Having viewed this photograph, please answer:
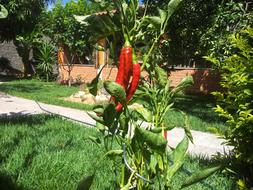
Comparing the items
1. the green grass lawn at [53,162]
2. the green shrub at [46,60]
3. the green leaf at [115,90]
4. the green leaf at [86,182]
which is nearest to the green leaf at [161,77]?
the green leaf at [115,90]

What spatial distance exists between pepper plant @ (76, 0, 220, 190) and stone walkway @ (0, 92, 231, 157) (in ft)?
9.51

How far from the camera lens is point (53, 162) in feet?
14.7

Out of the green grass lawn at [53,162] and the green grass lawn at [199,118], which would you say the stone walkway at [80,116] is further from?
the green grass lawn at [53,162]

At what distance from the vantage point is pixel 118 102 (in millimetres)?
1488

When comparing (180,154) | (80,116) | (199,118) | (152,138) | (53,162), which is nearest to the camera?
(152,138)

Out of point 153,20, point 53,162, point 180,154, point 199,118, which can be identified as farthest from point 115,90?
point 199,118

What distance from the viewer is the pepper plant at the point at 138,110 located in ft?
4.53

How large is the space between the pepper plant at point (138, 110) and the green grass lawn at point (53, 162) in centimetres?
119

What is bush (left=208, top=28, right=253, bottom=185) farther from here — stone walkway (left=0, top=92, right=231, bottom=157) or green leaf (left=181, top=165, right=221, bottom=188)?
green leaf (left=181, top=165, right=221, bottom=188)

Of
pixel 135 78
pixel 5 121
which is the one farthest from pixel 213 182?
pixel 5 121

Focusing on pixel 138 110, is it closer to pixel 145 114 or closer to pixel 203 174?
pixel 145 114

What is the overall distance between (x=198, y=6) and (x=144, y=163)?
34.1ft

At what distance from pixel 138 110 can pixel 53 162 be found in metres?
2.99

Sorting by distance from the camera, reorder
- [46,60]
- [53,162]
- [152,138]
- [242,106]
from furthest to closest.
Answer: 1. [46,60]
2. [53,162]
3. [242,106]
4. [152,138]
